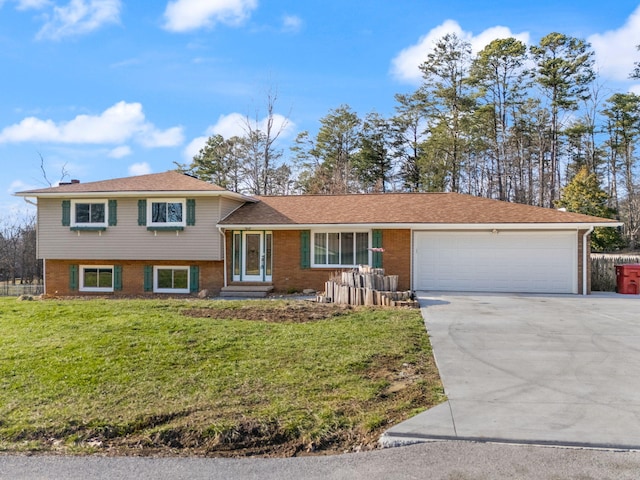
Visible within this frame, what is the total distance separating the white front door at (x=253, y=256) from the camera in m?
16.5

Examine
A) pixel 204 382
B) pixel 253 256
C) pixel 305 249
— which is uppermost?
pixel 305 249

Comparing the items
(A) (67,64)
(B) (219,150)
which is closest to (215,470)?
(A) (67,64)

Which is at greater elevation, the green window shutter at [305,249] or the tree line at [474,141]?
the tree line at [474,141]

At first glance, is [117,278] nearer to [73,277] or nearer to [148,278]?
[148,278]

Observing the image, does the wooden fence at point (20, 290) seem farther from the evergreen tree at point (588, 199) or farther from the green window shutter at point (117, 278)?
the evergreen tree at point (588, 199)

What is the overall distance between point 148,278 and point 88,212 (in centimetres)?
327

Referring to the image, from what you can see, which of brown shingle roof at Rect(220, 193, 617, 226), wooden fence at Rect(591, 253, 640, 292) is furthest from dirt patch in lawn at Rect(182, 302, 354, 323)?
wooden fence at Rect(591, 253, 640, 292)

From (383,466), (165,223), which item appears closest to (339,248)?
(165,223)

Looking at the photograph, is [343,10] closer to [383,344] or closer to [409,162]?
[383,344]

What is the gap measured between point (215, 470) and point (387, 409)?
186 cm

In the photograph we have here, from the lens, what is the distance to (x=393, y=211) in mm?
16562

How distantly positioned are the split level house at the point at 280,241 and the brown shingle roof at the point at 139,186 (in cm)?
6

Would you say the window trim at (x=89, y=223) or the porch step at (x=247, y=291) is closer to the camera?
the porch step at (x=247, y=291)

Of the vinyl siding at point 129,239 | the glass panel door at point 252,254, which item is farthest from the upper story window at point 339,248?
the vinyl siding at point 129,239
